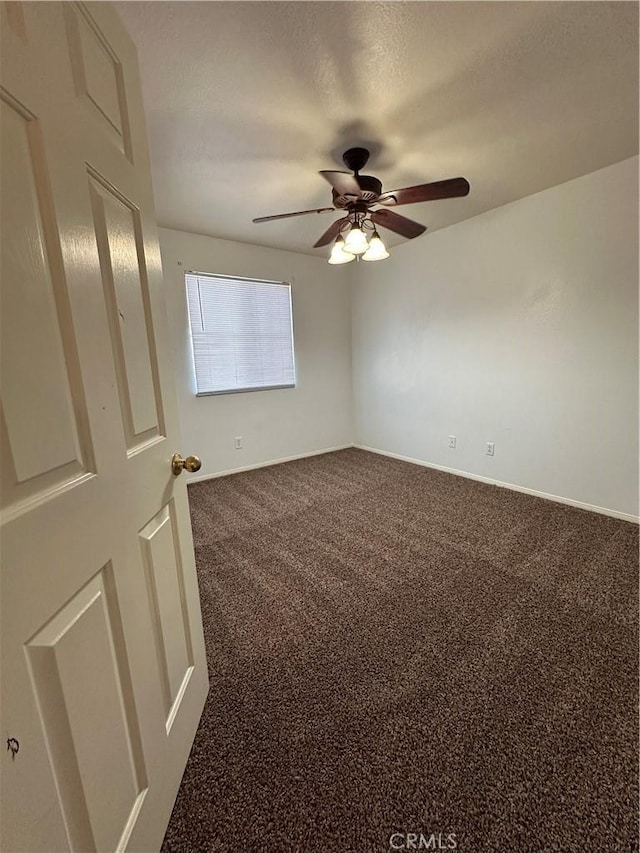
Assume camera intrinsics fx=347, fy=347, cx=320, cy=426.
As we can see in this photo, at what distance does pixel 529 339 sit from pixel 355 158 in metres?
1.97

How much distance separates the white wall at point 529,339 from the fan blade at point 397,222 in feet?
2.23

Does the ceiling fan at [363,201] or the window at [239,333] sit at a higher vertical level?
the ceiling fan at [363,201]

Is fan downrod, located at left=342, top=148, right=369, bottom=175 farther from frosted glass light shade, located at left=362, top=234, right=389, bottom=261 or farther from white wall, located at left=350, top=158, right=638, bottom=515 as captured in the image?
white wall, located at left=350, top=158, right=638, bottom=515

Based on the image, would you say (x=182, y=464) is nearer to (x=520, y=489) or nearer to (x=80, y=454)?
(x=80, y=454)

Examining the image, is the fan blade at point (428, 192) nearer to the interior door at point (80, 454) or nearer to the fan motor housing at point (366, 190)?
the fan motor housing at point (366, 190)

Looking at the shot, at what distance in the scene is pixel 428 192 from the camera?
6.30 feet

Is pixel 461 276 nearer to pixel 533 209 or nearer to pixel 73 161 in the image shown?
pixel 533 209

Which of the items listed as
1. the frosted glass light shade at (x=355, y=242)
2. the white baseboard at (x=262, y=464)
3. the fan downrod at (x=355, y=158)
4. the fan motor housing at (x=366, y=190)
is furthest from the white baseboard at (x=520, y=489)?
the fan downrod at (x=355, y=158)

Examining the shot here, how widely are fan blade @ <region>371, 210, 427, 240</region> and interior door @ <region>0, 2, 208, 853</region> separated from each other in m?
1.61

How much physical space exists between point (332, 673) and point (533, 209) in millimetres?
3436

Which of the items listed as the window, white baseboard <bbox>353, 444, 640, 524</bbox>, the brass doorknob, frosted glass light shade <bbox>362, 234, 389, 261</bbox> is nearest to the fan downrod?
frosted glass light shade <bbox>362, 234, 389, 261</bbox>

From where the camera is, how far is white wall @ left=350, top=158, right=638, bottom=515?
2.46 meters

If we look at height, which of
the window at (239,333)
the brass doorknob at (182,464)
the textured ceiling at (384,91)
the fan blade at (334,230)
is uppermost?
the textured ceiling at (384,91)

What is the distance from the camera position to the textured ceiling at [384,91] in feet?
4.23
